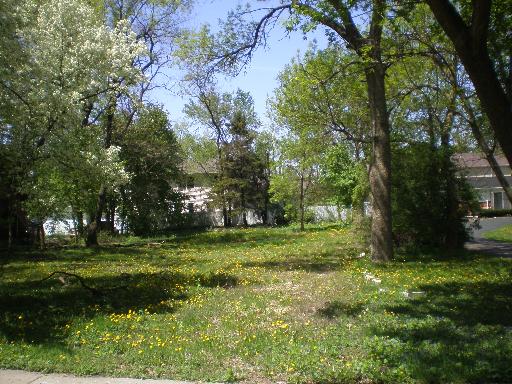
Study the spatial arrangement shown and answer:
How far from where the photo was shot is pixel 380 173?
14719mm

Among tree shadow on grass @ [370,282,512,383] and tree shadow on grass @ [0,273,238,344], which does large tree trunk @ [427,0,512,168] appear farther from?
tree shadow on grass @ [0,273,238,344]

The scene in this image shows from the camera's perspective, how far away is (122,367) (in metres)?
6.16

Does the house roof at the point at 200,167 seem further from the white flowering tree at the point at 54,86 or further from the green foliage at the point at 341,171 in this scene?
the white flowering tree at the point at 54,86

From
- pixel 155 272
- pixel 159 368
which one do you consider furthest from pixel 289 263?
pixel 159 368

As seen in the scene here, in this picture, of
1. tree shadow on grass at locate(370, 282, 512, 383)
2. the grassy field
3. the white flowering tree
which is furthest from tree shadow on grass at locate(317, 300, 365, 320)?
the white flowering tree

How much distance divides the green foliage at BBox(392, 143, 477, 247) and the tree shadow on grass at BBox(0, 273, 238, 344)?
6750mm

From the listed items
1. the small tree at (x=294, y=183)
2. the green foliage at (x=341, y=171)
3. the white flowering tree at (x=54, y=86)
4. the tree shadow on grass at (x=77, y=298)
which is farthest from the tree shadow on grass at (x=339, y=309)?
the small tree at (x=294, y=183)

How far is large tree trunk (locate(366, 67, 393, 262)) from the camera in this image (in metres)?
14.6

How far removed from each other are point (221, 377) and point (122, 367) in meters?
1.29

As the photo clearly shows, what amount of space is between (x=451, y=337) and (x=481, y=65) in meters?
3.53

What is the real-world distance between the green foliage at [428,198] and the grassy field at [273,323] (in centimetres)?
238

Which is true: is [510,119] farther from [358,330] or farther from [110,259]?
[110,259]

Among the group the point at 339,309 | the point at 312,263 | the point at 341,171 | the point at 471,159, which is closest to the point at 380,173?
the point at 312,263

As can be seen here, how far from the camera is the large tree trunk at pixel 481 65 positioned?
641 cm
